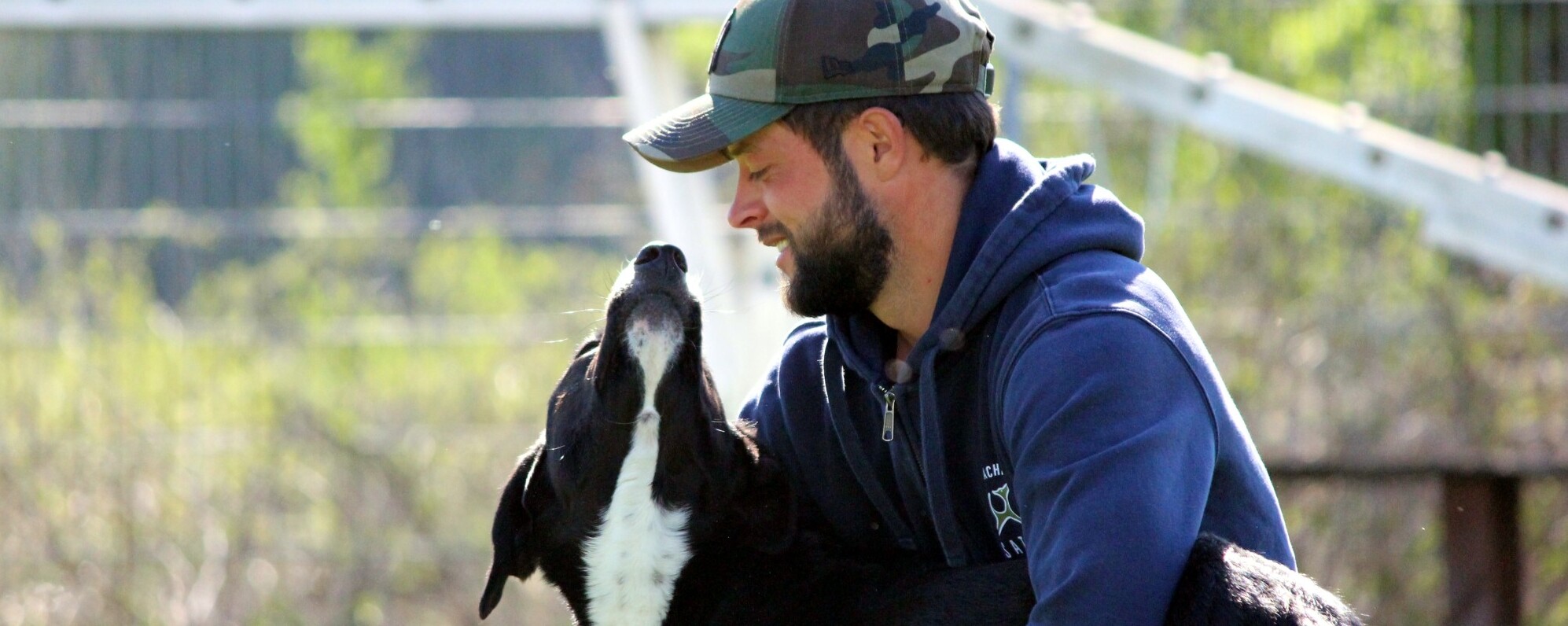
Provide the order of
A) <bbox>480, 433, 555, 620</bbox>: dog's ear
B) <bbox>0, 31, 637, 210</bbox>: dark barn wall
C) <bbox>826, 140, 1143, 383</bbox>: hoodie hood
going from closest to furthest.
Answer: <bbox>826, 140, 1143, 383</bbox>: hoodie hood, <bbox>480, 433, 555, 620</bbox>: dog's ear, <bbox>0, 31, 637, 210</bbox>: dark barn wall

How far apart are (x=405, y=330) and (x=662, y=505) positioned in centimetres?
277

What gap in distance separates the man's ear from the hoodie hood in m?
0.13

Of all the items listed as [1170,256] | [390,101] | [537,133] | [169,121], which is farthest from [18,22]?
[1170,256]

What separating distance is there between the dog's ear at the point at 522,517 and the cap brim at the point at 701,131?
0.64m

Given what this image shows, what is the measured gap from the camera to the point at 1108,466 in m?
2.07

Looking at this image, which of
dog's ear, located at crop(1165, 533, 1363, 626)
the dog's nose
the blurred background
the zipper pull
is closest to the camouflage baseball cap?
the dog's nose

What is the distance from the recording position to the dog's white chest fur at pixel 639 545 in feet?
9.41

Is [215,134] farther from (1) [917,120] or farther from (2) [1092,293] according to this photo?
(2) [1092,293]

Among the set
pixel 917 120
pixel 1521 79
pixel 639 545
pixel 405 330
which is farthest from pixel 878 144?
pixel 1521 79

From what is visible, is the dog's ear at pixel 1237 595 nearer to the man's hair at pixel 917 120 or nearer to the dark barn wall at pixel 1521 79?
the man's hair at pixel 917 120

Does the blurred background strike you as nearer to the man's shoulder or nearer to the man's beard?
the man's beard

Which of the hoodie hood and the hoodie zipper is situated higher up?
the hoodie hood

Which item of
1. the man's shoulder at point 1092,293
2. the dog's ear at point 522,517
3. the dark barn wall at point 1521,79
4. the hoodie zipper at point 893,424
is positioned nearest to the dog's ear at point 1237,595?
the man's shoulder at point 1092,293

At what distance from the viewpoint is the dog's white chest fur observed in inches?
113
